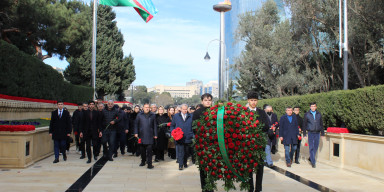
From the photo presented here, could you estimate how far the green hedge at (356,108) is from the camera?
9953mm

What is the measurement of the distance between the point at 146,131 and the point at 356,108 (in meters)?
6.06

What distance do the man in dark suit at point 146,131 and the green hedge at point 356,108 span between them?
19.1ft

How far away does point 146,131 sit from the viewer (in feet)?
34.8

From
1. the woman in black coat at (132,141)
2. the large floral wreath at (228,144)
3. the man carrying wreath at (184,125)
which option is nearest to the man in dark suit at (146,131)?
the man carrying wreath at (184,125)

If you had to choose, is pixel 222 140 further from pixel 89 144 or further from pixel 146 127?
pixel 89 144

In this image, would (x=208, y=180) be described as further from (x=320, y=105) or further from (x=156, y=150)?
(x=320, y=105)

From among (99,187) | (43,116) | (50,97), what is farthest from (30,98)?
(99,187)

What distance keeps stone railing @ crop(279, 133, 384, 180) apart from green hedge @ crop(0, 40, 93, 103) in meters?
11.1

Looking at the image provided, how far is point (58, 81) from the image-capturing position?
20750mm

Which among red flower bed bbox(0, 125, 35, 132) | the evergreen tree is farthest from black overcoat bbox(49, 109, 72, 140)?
the evergreen tree

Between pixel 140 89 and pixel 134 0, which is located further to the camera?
pixel 140 89

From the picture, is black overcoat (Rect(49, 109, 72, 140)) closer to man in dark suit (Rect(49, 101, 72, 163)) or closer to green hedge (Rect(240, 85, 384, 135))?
man in dark suit (Rect(49, 101, 72, 163))

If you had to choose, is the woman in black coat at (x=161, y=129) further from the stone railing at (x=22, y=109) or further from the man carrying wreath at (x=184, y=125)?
the stone railing at (x=22, y=109)

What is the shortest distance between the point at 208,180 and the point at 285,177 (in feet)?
13.5
